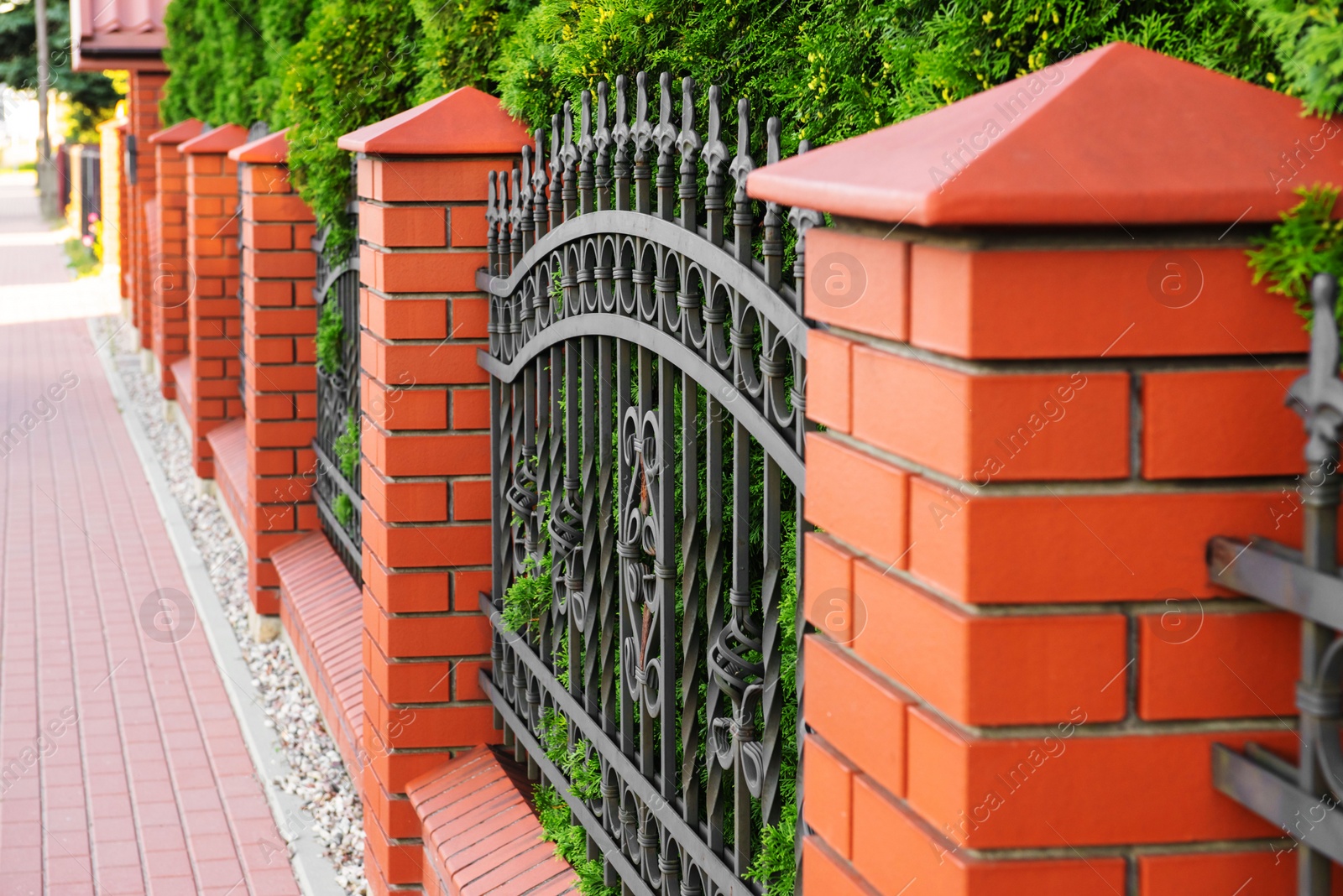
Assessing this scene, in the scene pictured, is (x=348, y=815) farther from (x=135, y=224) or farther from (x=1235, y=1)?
(x=135, y=224)

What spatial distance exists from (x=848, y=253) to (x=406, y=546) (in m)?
2.46

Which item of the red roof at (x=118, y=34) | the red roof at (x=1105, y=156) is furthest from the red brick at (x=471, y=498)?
the red roof at (x=118, y=34)

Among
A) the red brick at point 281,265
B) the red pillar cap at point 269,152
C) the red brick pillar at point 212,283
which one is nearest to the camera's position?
the red pillar cap at point 269,152

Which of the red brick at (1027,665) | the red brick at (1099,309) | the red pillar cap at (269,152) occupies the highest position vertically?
the red pillar cap at (269,152)

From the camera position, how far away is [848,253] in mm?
1656

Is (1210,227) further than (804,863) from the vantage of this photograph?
No

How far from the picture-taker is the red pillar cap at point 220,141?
912 cm

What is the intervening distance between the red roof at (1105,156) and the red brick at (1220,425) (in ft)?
0.50

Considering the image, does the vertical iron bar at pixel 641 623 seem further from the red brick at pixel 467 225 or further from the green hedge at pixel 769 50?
the red brick at pixel 467 225

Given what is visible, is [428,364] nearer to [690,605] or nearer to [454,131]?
[454,131]

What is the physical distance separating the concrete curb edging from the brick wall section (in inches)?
127

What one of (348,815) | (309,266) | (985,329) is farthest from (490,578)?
(309,266)

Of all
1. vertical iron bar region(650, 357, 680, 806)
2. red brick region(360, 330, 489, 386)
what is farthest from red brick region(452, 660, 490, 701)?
vertical iron bar region(650, 357, 680, 806)

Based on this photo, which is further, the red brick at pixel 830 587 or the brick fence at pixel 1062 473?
the red brick at pixel 830 587
